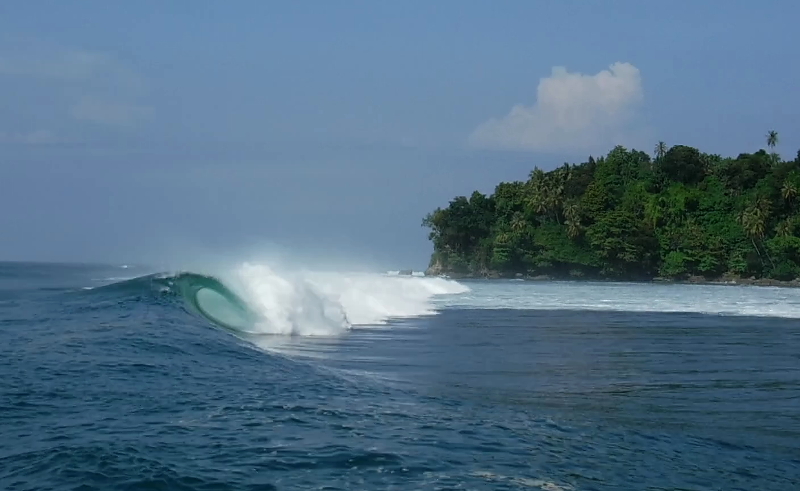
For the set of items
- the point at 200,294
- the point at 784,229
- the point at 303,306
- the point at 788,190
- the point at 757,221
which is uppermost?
the point at 788,190

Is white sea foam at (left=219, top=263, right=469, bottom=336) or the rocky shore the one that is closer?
white sea foam at (left=219, top=263, right=469, bottom=336)

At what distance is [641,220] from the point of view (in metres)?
100

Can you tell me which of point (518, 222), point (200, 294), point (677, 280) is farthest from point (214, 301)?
point (518, 222)

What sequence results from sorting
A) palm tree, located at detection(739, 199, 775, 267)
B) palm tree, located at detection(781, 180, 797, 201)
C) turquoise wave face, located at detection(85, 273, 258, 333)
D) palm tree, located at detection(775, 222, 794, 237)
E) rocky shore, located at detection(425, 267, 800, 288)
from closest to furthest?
turquoise wave face, located at detection(85, 273, 258, 333), rocky shore, located at detection(425, 267, 800, 288), palm tree, located at detection(775, 222, 794, 237), palm tree, located at detection(739, 199, 775, 267), palm tree, located at detection(781, 180, 797, 201)

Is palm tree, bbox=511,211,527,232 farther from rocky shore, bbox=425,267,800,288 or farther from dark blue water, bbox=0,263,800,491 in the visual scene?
dark blue water, bbox=0,263,800,491

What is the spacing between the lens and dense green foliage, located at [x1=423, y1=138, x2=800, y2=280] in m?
92.4

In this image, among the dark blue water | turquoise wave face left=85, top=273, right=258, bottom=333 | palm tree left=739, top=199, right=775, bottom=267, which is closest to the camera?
the dark blue water

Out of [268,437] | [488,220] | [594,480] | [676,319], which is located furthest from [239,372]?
[488,220]

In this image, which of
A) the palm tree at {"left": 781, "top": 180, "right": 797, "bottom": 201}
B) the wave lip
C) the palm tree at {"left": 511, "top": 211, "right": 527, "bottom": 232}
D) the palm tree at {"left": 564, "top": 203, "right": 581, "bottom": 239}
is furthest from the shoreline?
the wave lip

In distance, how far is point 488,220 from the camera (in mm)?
113250

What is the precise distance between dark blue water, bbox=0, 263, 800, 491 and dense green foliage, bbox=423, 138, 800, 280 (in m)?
80.4

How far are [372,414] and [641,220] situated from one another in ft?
313

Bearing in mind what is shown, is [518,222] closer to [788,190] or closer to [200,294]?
[788,190]

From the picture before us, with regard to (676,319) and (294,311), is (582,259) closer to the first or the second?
(676,319)
